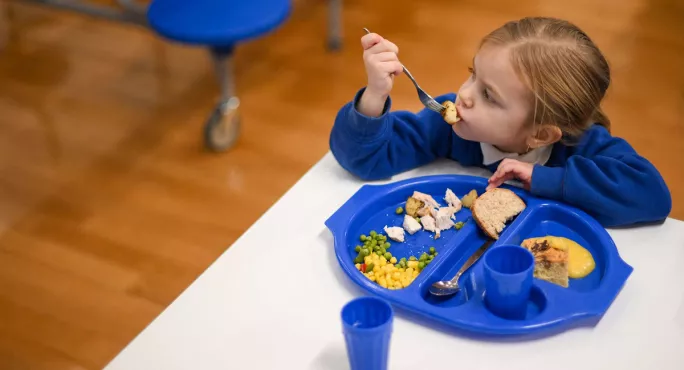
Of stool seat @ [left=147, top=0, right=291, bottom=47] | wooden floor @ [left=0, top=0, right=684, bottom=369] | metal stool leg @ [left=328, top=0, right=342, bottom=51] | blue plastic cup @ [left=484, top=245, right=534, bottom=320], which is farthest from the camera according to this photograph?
metal stool leg @ [left=328, top=0, right=342, bottom=51]

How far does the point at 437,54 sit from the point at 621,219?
1.67m

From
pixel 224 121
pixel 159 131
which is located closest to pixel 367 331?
pixel 224 121

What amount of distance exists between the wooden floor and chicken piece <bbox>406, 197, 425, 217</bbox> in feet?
2.85

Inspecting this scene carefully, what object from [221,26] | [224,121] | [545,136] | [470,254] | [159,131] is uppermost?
[545,136]

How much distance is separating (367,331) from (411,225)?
0.36 meters

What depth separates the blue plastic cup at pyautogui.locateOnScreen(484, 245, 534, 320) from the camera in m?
0.88

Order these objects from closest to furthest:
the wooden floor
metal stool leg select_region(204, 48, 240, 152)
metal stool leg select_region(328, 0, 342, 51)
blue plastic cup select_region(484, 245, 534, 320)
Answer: blue plastic cup select_region(484, 245, 534, 320) → the wooden floor → metal stool leg select_region(204, 48, 240, 152) → metal stool leg select_region(328, 0, 342, 51)

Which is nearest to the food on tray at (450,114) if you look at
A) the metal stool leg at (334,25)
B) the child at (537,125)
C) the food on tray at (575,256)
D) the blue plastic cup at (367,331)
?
the child at (537,125)

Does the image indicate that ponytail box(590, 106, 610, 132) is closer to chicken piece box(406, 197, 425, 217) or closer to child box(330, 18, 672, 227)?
child box(330, 18, 672, 227)

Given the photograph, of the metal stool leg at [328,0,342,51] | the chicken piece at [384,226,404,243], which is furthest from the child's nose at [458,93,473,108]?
the metal stool leg at [328,0,342,51]

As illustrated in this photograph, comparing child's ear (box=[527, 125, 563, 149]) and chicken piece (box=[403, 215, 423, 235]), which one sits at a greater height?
child's ear (box=[527, 125, 563, 149])

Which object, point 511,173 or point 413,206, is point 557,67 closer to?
point 511,173

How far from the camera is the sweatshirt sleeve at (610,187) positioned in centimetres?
108

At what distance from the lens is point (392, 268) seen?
103 cm
